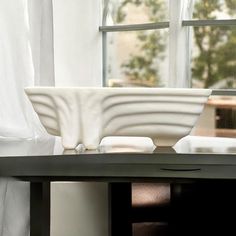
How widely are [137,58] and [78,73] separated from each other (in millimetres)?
310

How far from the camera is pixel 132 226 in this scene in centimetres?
144

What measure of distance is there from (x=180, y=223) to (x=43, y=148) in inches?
16.8

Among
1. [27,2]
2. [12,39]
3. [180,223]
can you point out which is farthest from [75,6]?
[180,223]

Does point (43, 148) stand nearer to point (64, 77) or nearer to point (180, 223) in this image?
point (180, 223)

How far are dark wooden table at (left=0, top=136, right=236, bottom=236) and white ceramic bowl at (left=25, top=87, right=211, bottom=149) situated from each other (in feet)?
0.54

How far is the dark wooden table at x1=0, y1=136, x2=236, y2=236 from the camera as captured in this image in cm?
108

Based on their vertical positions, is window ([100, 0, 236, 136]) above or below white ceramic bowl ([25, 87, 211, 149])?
above

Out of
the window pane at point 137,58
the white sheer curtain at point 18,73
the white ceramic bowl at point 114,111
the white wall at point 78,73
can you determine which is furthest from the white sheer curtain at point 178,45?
the white ceramic bowl at point 114,111

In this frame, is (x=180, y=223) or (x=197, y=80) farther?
(x=197, y=80)

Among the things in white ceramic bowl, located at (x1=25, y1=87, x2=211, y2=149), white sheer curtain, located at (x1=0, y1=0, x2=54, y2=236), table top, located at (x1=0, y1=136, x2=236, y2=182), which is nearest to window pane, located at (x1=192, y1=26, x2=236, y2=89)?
white sheer curtain, located at (x1=0, y1=0, x2=54, y2=236)

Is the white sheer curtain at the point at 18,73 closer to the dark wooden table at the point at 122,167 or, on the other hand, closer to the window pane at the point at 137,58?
the dark wooden table at the point at 122,167

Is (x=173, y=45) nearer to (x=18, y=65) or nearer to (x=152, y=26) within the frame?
(x=152, y=26)

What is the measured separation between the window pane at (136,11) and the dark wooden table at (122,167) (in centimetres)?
126

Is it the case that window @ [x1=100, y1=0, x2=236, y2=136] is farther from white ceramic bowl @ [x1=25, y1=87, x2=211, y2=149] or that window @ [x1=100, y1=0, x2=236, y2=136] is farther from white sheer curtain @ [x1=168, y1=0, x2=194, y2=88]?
white ceramic bowl @ [x1=25, y1=87, x2=211, y2=149]
